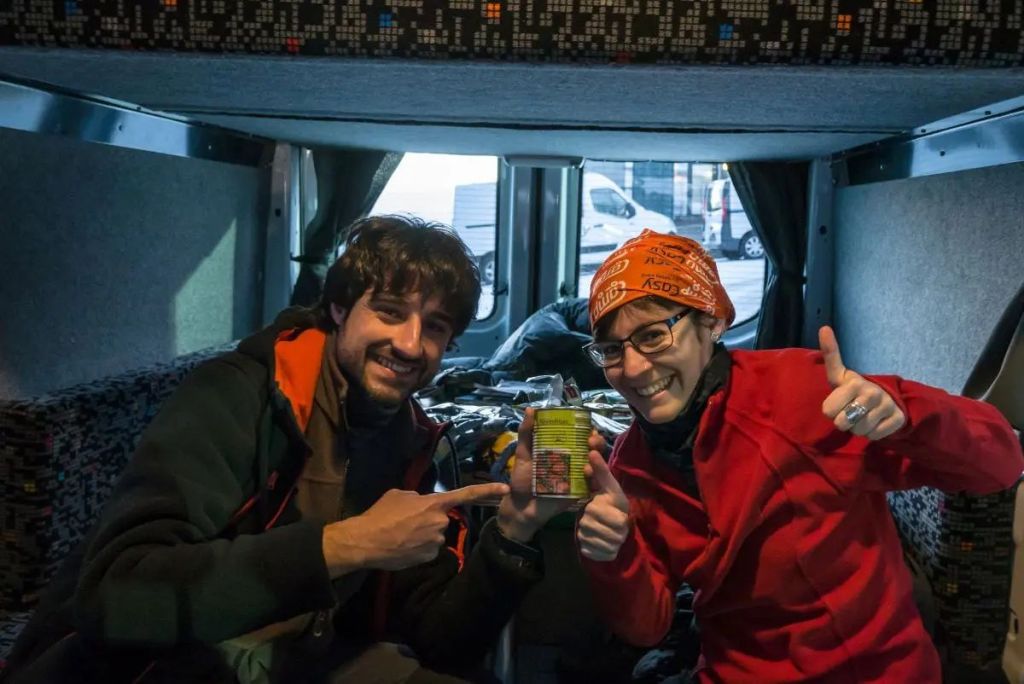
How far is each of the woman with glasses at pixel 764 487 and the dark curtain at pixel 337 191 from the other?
7.49 ft

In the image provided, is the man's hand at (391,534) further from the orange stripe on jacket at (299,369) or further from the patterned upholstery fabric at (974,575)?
the patterned upholstery fabric at (974,575)

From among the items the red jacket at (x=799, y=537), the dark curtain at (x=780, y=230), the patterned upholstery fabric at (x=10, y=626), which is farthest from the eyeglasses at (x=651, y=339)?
→ the dark curtain at (x=780, y=230)

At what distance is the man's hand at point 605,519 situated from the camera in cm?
129

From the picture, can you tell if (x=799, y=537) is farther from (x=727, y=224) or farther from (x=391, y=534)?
(x=727, y=224)

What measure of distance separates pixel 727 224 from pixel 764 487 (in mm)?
2883

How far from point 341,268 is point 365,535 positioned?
513 millimetres

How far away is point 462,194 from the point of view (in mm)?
3998

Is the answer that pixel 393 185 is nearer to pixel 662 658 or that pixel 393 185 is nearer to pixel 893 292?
pixel 893 292

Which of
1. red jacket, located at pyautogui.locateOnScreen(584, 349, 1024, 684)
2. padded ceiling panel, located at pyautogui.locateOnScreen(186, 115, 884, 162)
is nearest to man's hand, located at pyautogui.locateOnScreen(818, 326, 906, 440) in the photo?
red jacket, located at pyautogui.locateOnScreen(584, 349, 1024, 684)

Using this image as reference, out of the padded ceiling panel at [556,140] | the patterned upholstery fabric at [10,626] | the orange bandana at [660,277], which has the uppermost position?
the padded ceiling panel at [556,140]

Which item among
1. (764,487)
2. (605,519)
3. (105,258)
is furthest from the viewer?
(105,258)

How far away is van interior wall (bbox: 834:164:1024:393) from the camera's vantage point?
211 cm

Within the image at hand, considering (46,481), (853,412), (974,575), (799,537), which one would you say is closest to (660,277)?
(853,412)

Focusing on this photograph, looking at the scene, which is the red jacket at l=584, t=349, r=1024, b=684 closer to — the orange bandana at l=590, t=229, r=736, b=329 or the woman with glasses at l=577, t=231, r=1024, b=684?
the woman with glasses at l=577, t=231, r=1024, b=684
